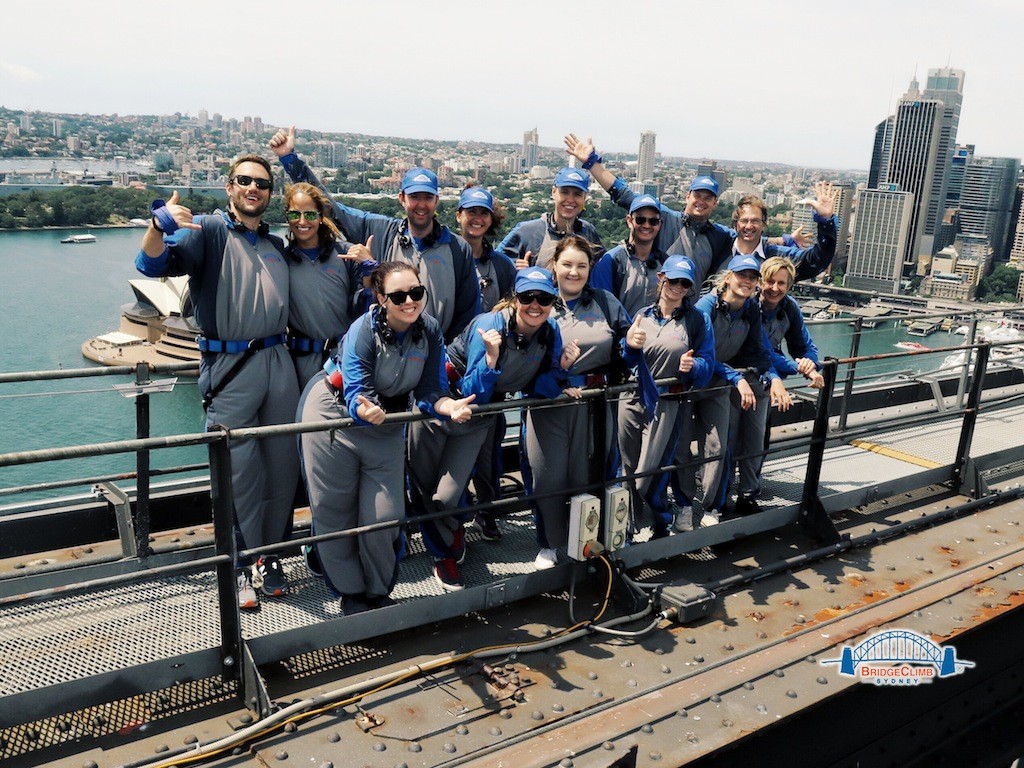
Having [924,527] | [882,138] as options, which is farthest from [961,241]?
[924,527]

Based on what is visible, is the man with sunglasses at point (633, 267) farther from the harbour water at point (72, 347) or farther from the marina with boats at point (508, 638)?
the harbour water at point (72, 347)

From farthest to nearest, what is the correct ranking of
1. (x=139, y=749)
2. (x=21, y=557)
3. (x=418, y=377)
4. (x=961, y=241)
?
(x=961, y=241)
(x=21, y=557)
(x=418, y=377)
(x=139, y=749)

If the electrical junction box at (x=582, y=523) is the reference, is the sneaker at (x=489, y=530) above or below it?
below

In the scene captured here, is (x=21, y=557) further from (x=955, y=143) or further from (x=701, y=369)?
(x=955, y=143)

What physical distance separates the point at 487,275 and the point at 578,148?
1502 millimetres

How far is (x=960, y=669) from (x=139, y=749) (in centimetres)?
354

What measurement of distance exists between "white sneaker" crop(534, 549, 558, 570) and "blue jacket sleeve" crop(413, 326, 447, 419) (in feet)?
3.86

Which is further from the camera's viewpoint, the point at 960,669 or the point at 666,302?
the point at 666,302

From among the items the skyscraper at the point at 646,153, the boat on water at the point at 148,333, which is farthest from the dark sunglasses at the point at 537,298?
the skyscraper at the point at 646,153

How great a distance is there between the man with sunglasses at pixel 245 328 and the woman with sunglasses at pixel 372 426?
1.33 feet

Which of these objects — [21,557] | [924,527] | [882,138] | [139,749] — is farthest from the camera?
[882,138]

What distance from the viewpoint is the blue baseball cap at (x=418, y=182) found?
467cm

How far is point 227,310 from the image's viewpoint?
13.3 feet

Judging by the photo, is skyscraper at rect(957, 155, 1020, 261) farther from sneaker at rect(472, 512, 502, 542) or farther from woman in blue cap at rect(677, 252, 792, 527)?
sneaker at rect(472, 512, 502, 542)
